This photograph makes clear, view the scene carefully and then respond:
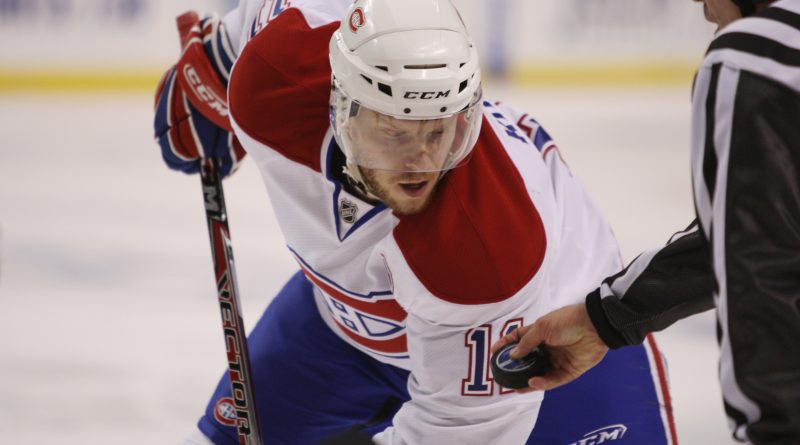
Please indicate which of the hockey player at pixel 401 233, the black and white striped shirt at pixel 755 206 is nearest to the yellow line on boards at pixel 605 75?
the hockey player at pixel 401 233

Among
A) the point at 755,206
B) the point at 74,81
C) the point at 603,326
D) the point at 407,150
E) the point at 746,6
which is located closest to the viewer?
the point at 755,206

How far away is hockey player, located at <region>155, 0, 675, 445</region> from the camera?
62.7 inches

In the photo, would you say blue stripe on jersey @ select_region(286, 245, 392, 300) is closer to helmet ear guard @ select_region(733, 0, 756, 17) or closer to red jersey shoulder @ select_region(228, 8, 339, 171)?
red jersey shoulder @ select_region(228, 8, 339, 171)

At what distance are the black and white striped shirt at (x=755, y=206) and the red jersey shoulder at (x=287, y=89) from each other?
881 millimetres

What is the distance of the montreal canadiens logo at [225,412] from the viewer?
2.08 m

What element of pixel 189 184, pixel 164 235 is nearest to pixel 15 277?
pixel 164 235

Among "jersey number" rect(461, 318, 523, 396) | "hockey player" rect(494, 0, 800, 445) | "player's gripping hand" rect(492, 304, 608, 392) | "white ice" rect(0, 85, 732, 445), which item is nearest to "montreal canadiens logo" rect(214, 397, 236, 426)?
"white ice" rect(0, 85, 732, 445)

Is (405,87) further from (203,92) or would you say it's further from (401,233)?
(203,92)

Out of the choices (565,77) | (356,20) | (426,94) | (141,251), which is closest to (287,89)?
(356,20)

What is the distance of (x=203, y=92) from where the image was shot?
2.20m

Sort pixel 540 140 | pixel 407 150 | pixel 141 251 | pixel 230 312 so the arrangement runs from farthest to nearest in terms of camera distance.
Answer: pixel 141 251
pixel 230 312
pixel 540 140
pixel 407 150

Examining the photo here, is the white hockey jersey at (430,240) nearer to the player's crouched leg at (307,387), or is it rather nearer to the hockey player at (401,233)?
the hockey player at (401,233)

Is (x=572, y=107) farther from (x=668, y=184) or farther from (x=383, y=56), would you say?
(x=383, y=56)

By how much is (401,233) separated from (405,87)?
0.24m
